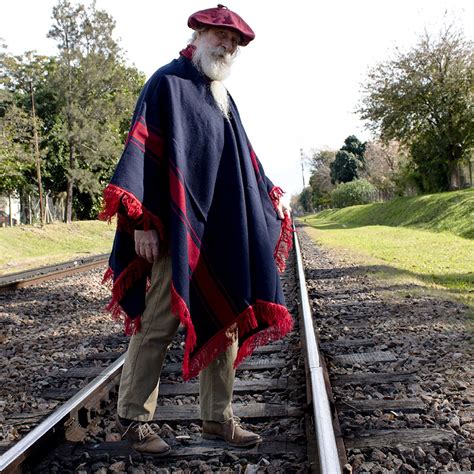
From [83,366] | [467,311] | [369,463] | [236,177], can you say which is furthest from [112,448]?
[467,311]

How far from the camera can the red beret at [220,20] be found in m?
2.56

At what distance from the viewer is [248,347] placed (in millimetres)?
2797

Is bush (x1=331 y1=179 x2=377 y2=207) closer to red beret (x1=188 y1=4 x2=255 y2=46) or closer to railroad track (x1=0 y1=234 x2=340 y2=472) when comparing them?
railroad track (x1=0 y1=234 x2=340 y2=472)

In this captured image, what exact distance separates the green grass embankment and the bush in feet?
60.6

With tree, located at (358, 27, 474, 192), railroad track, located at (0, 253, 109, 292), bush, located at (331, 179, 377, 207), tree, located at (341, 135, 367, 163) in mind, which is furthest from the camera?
tree, located at (341, 135, 367, 163)

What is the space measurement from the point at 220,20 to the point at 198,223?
3.09 feet

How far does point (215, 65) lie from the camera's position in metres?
2.64

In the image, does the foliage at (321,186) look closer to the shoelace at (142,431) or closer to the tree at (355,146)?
the tree at (355,146)

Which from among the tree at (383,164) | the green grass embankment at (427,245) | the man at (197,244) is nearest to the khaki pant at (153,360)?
the man at (197,244)

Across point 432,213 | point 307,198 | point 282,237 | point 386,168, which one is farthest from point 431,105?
point 307,198

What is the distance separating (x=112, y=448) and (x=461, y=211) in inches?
768

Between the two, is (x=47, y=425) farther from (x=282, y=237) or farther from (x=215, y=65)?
(x=215, y=65)

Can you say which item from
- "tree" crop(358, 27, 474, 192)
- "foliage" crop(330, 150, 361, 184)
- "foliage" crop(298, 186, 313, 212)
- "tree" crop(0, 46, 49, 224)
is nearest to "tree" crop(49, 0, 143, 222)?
"tree" crop(0, 46, 49, 224)

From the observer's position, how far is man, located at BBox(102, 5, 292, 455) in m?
2.46
